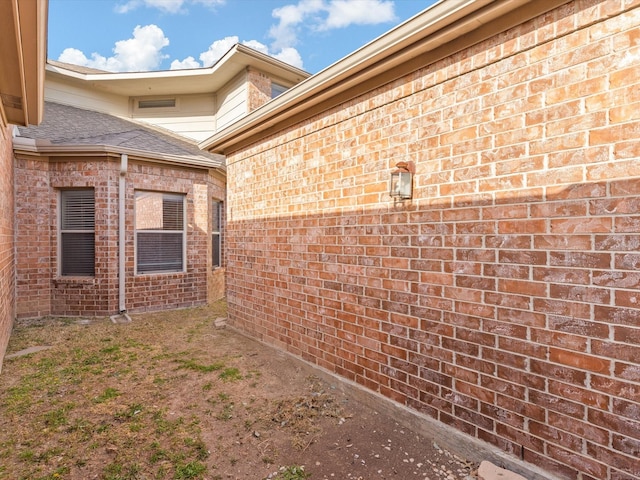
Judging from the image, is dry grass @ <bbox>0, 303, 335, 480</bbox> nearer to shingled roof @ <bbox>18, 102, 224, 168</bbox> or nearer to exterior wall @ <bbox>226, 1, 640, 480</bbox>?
exterior wall @ <bbox>226, 1, 640, 480</bbox>

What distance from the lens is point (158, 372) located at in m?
4.11

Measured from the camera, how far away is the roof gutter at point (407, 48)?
86.6 inches

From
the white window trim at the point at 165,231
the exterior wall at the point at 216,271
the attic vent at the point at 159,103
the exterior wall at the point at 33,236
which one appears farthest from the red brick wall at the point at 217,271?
the attic vent at the point at 159,103

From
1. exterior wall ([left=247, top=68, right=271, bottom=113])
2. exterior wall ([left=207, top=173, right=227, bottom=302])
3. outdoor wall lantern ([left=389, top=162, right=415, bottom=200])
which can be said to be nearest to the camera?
outdoor wall lantern ([left=389, top=162, right=415, bottom=200])

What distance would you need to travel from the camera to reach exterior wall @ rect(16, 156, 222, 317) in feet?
21.1

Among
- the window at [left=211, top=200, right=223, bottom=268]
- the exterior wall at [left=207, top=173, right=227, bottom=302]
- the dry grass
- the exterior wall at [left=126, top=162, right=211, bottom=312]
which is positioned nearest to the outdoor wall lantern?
the dry grass

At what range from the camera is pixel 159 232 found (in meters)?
7.34

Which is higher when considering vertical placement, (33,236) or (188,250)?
(33,236)

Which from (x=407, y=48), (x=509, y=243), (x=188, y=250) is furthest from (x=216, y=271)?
(x=509, y=243)

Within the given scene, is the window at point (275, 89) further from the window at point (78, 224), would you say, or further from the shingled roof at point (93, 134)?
the window at point (78, 224)

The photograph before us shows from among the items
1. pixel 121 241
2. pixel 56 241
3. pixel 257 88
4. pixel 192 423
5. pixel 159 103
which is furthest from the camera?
pixel 159 103

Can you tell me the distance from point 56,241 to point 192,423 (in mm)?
5702

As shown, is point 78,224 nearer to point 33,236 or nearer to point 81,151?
point 33,236

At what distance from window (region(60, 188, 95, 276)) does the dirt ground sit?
256 cm
